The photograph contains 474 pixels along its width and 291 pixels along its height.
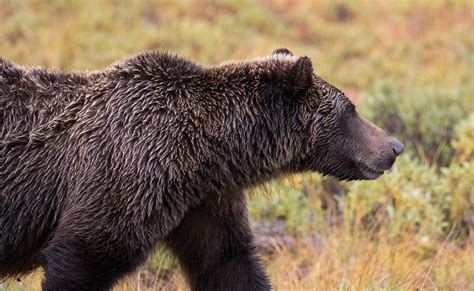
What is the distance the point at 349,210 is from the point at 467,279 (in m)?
1.42

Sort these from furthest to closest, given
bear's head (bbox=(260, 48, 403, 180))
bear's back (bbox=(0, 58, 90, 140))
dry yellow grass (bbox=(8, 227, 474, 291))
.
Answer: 1. dry yellow grass (bbox=(8, 227, 474, 291))
2. bear's head (bbox=(260, 48, 403, 180))
3. bear's back (bbox=(0, 58, 90, 140))

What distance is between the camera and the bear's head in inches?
178

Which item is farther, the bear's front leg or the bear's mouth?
the bear's mouth

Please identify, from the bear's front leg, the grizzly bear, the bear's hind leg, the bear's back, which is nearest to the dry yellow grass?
the bear's front leg

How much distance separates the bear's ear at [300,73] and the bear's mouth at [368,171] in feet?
1.96

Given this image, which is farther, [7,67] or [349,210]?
A: [349,210]

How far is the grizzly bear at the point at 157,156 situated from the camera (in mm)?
4090

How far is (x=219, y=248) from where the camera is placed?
4.69m

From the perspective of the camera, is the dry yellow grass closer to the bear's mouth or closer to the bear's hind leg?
the bear's mouth

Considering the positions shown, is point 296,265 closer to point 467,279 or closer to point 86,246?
point 467,279

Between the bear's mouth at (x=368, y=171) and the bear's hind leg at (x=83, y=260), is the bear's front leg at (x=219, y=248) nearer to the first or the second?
the bear's hind leg at (x=83, y=260)

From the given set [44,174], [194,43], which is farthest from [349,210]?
[194,43]

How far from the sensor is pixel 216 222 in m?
4.64

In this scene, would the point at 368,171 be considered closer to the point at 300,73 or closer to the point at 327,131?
the point at 327,131
